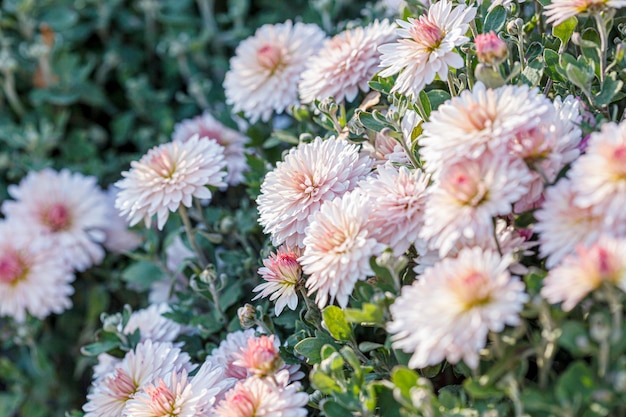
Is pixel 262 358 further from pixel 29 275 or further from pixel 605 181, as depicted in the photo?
pixel 29 275

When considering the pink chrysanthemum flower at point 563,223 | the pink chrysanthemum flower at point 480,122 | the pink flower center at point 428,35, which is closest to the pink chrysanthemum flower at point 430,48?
the pink flower center at point 428,35

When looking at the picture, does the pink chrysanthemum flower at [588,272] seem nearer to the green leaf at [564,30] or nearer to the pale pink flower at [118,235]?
the green leaf at [564,30]

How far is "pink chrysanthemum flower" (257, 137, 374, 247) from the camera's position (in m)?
1.07

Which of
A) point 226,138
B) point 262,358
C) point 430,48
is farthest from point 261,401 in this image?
point 226,138

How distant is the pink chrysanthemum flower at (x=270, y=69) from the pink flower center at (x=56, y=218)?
1.63 ft

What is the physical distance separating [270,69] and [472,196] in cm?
70

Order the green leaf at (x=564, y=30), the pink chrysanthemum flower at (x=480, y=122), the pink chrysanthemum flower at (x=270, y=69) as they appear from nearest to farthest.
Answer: the pink chrysanthemum flower at (x=480, y=122) → the green leaf at (x=564, y=30) → the pink chrysanthemum flower at (x=270, y=69)

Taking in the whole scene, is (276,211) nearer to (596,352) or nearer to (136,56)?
(596,352)

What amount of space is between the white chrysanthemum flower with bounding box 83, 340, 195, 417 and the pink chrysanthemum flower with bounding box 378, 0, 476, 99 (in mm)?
532

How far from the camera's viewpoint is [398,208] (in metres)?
0.96

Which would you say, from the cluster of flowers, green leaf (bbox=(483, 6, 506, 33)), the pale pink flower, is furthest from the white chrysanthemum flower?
green leaf (bbox=(483, 6, 506, 33))

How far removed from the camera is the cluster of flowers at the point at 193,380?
37.3 inches

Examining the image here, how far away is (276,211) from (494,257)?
36cm

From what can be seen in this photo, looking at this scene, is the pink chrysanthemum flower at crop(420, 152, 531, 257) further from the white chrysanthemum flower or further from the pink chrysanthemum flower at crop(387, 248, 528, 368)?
the white chrysanthemum flower
